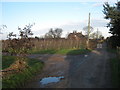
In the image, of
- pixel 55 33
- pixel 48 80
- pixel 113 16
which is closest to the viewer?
pixel 48 80

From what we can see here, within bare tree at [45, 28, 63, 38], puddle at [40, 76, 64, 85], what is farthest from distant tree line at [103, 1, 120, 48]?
bare tree at [45, 28, 63, 38]

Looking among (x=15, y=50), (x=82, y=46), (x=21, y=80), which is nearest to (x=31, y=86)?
(x=21, y=80)

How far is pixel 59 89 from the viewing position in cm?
845

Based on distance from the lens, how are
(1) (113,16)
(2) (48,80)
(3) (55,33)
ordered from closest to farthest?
(2) (48,80) → (1) (113,16) → (3) (55,33)

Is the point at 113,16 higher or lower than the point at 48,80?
higher

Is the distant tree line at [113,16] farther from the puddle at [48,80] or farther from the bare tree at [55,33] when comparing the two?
the bare tree at [55,33]

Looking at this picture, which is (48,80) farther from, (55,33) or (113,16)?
(55,33)

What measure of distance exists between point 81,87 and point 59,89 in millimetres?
1077

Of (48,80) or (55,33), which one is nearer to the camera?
(48,80)

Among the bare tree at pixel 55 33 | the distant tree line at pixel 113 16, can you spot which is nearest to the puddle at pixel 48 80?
the distant tree line at pixel 113 16

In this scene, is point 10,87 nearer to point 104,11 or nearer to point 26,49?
point 26,49

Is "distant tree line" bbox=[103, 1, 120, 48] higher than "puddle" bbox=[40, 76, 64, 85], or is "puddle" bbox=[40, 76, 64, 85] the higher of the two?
"distant tree line" bbox=[103, 1, 120, 48]

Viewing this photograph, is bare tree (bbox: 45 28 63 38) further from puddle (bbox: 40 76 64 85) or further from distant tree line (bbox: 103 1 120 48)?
puddle (bbox: 40 76 64 85)

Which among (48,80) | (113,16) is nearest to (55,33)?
(113,16)
